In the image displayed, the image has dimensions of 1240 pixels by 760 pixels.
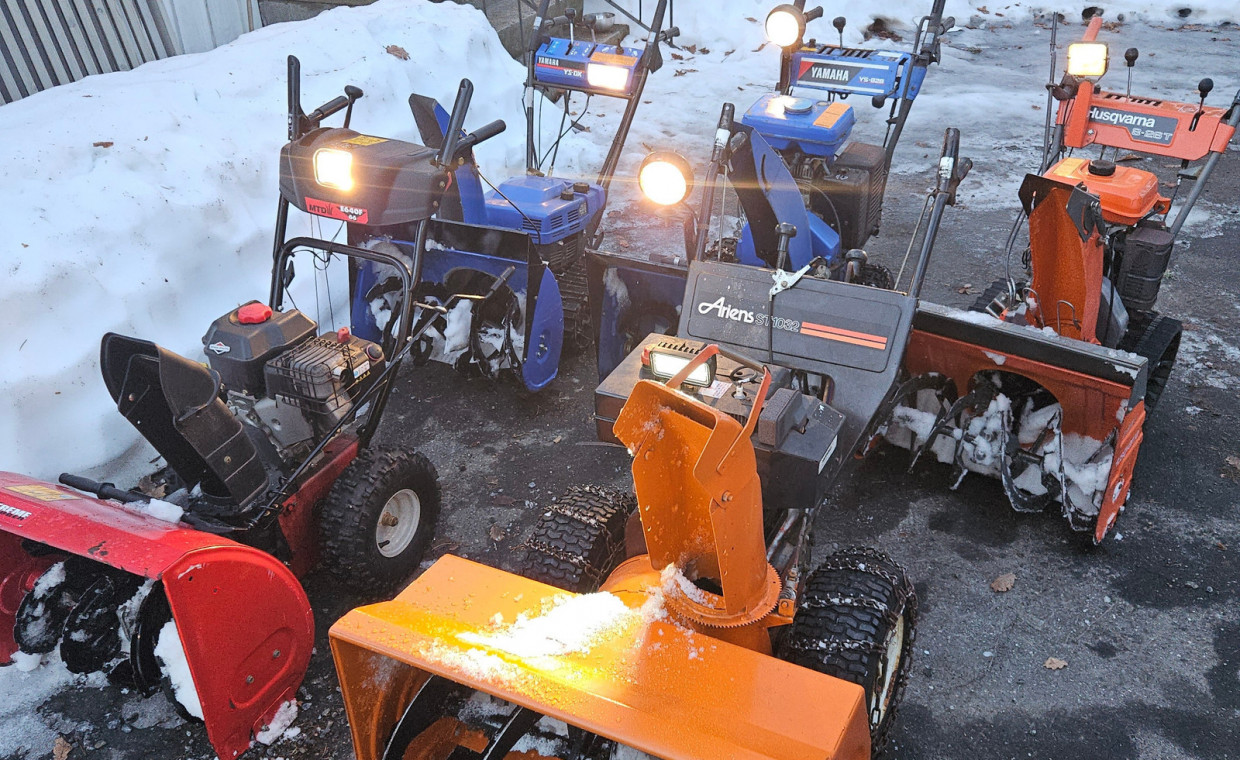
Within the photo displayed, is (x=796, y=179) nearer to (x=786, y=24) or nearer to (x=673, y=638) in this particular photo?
(x=786, y=24)

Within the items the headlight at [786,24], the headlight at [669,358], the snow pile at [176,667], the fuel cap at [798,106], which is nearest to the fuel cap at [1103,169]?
the fuel cap at [798,106]

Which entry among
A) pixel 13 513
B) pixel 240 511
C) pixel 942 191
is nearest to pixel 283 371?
pixel 240 511

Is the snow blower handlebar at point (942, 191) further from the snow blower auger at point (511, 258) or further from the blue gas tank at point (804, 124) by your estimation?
the snow blower auger at point (511, 258)

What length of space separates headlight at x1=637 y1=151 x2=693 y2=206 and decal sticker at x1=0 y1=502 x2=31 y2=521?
8.76 feet

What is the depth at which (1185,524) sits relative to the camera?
398 centimetres

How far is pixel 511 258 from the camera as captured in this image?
456 cm

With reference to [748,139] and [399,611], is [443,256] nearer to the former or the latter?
[748,139]

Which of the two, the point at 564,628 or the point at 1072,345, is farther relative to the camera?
the point at 1072,345

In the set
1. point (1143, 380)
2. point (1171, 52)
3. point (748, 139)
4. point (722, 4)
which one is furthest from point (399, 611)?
point (1171, 52)

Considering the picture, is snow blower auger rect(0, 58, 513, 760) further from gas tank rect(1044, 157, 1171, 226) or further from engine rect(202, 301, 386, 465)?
gas tank rect(1044, 157, 1171, 226)

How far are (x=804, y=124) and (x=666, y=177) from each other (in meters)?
1.28

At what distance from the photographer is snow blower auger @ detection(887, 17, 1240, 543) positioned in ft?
11.9

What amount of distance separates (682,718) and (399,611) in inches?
32.1

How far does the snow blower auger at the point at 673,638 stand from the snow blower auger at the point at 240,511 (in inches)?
26.0
